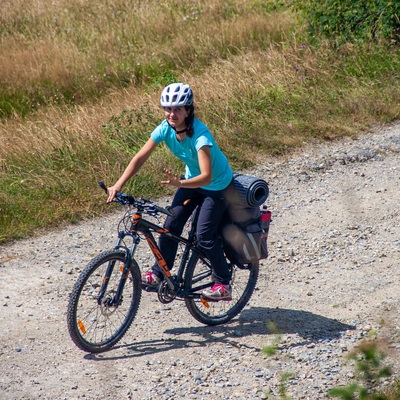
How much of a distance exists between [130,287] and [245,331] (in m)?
0.93

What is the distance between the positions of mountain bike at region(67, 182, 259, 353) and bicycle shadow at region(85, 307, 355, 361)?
0.30ft

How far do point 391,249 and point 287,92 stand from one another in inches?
174

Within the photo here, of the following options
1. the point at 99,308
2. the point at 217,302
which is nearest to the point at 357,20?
the point at 217,302

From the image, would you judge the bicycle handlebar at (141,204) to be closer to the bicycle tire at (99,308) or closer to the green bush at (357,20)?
the bicycle tire at (99,308)

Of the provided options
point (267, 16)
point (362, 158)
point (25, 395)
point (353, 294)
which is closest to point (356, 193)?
point (362, 158)

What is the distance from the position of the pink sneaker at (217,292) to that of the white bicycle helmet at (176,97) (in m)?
1.41

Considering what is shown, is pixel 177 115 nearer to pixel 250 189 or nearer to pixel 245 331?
pixel 250 189

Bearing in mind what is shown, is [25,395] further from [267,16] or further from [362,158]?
[267,16]

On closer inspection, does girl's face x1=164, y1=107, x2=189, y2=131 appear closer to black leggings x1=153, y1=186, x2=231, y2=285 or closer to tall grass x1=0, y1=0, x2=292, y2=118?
black leggings x1=153, y1=186, x2=231, y2=285

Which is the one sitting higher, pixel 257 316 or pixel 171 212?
pixel 171 212

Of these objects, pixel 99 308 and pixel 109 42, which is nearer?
pixel 99 308

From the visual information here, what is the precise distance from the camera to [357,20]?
12328mm

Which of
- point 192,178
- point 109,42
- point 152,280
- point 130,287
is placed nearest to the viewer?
point 192,178

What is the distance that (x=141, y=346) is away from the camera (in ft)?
18.0
